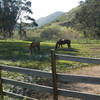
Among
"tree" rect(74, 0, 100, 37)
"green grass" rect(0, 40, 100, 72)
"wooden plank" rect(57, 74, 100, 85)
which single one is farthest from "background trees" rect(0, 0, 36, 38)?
"wooden plank" rect(57, 74, 100, 85)

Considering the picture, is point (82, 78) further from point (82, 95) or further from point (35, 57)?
point (35, 57)

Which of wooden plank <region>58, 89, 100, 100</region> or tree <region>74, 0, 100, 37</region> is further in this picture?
tree <region>74, 0, 100, 37</region>

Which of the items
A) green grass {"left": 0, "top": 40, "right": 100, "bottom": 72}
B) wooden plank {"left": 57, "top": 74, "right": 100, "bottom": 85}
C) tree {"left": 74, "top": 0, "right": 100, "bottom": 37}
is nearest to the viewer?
wooden plank {"left": 57, "top": 74, "right": 100, "bottom": 85}

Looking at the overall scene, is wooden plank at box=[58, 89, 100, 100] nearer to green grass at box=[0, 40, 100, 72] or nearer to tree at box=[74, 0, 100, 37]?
green grass at box=[0, 40, 100, 72]

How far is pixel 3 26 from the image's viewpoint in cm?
6506

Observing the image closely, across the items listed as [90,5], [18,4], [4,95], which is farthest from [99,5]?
[4,95]

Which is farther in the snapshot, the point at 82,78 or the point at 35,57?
the point at 35,57

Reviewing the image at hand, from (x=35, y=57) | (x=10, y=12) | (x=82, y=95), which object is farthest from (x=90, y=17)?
(x=82, y=95)

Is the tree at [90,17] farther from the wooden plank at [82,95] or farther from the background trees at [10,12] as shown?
the wooden plank at [82,95]

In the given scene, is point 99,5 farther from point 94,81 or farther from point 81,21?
point 94,81

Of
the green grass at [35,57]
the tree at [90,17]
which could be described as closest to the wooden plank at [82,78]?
the green grass at [35,57]

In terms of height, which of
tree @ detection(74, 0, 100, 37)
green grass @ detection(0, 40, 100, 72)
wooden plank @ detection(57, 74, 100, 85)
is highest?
tree @ detection(74, 0, 100, 37)

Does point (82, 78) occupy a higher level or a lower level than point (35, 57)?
higher

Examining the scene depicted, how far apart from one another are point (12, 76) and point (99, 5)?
51.9 m
